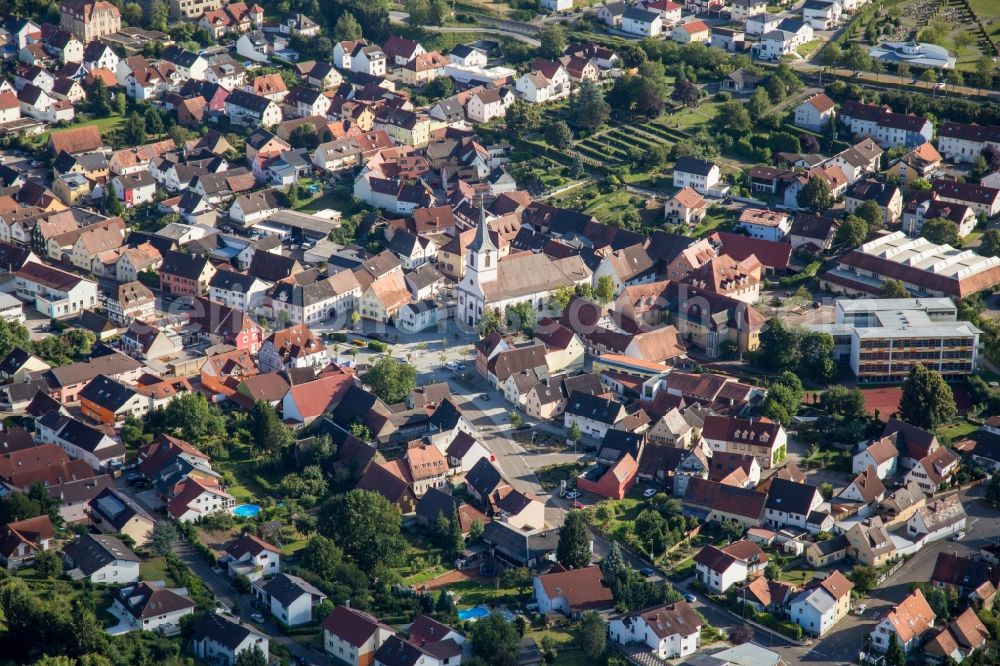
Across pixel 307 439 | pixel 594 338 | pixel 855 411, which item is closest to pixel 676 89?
pixel 594 338

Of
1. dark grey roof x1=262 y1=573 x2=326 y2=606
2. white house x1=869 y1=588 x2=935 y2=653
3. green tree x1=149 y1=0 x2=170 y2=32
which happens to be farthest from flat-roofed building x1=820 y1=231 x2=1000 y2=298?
green tree x1=149 y1=0 x2=170 y2=32

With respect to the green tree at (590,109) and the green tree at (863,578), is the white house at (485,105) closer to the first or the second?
the green tree at (590,109)

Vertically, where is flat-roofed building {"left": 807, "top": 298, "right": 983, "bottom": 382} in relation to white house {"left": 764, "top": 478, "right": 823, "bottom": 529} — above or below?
above

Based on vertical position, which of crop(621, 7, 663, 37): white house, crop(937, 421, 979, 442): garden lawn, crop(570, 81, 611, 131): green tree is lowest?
crop(937, 421, 979, 442): garden lawn

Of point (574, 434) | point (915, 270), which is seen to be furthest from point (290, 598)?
point (915, 270)

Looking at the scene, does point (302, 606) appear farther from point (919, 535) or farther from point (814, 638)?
point (919, 535)

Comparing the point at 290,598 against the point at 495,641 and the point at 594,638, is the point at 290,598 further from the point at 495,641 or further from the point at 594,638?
the point at 594,638

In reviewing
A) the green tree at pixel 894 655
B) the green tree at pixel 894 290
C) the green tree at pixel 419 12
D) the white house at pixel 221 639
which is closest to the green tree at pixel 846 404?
the green tree at pixel 894 290

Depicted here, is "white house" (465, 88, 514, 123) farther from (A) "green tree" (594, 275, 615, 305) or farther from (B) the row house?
(A) "green tree" (594, 275, 615, 305)
